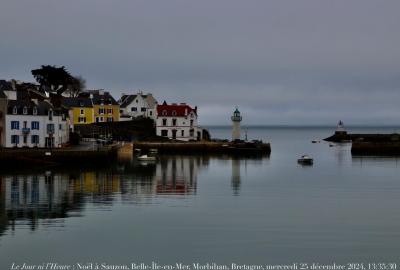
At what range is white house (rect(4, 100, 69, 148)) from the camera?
8762cm

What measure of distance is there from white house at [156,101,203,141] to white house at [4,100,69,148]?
4404cm

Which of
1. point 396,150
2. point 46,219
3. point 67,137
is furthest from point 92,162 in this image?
point 396,150

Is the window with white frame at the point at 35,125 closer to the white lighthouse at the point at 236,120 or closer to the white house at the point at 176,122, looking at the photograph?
the white house at the point at 176,122

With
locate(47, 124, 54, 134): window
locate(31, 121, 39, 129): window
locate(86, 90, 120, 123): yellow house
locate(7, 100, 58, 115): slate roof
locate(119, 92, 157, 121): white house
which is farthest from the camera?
locate(119, 92, 157, 121): white house

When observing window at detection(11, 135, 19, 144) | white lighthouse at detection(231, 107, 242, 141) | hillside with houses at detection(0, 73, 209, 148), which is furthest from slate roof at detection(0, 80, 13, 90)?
white lighthouse at detection(231, 107, 242, 141)

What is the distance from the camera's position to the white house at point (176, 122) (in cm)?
13925

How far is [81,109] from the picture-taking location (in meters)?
142

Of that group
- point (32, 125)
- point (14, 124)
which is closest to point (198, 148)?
point (32, 125)

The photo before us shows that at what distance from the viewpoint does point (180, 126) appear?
140 meters

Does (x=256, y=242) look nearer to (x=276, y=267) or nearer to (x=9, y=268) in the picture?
(x=276, y=267)

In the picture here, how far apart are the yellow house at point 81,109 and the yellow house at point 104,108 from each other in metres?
1.54

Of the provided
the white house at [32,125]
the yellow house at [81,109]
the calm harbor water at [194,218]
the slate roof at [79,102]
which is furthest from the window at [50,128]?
the slate roof at [79,102]

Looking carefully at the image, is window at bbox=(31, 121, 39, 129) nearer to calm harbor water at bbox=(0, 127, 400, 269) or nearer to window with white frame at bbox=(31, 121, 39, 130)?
window with white frame at bbox=(31, 121, 39, 130)

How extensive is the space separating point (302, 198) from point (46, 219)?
891 inches
